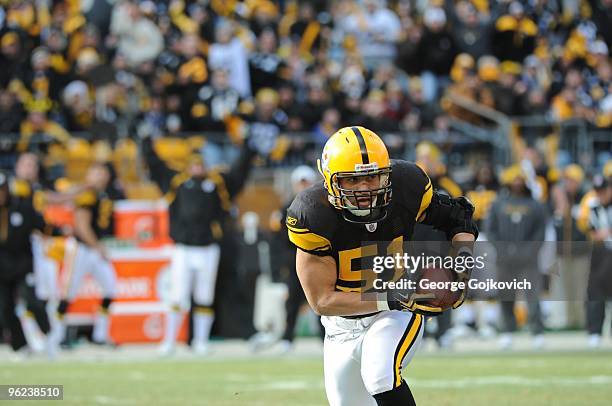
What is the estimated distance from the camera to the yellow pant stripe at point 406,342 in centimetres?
475

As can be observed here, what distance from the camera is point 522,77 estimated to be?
1530 centimetres

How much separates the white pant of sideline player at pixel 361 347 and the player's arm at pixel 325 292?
16 cm

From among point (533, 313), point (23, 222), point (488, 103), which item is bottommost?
point (533, 313)

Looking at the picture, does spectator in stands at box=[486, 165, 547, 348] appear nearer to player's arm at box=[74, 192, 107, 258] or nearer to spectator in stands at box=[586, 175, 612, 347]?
spectator in stands at box=[586, 175, 612, 347]

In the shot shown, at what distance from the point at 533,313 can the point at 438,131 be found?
136 inches

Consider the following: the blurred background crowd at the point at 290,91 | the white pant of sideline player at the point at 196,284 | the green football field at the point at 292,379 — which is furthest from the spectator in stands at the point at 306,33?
the green football field at the point at 292,379

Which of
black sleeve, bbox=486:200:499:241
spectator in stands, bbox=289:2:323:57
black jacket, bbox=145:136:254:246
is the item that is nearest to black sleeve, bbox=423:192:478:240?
black jacket, bbox=145:136:254:246

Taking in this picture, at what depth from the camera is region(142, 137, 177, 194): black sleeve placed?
12242mm

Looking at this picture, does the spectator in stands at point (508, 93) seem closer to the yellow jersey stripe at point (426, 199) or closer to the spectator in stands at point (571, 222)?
the spectator in stands at point (571, 222)

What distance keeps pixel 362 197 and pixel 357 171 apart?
0.11 m

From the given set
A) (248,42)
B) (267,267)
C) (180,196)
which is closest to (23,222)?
(180,196)

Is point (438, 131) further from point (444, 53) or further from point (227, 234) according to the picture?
point (227, 234)

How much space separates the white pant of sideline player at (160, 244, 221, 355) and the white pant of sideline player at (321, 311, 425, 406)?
647 centimetres

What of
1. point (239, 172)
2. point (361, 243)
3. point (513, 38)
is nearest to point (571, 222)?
point (239, 172)
